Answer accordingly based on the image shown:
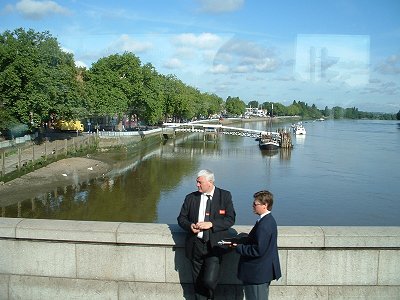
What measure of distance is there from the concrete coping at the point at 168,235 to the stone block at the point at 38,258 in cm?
10

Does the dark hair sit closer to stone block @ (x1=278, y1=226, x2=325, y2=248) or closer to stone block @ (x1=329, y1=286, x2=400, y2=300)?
stone block @ (x1=278, y1=226, x2=325, y2=248)

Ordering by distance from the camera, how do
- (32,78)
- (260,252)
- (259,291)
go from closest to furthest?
(260,252) < (259,291) < (32,78)

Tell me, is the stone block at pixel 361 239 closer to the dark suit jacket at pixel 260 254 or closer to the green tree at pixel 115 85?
the dark suit jacket at pixel 260 254

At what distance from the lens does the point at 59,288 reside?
4.71 meters

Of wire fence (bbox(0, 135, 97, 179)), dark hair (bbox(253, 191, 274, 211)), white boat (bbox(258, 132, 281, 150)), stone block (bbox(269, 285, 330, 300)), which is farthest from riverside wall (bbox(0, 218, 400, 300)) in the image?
white boat (bbox(258, 132, 281, 150))

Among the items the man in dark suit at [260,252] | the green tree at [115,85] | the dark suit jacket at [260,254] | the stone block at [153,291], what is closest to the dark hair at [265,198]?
the man in dark suit at [260,252]

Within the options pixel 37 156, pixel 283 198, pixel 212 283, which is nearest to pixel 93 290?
pixel 212 283

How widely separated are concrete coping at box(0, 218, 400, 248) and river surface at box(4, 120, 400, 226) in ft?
52.8

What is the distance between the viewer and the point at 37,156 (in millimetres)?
36344

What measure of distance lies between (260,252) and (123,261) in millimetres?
1589

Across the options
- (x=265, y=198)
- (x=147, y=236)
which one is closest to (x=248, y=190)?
(x=147, y=236)

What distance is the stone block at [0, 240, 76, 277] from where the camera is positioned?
185 inches

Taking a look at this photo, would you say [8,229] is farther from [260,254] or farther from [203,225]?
[260,254]

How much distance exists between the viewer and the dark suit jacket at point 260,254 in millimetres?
3859
